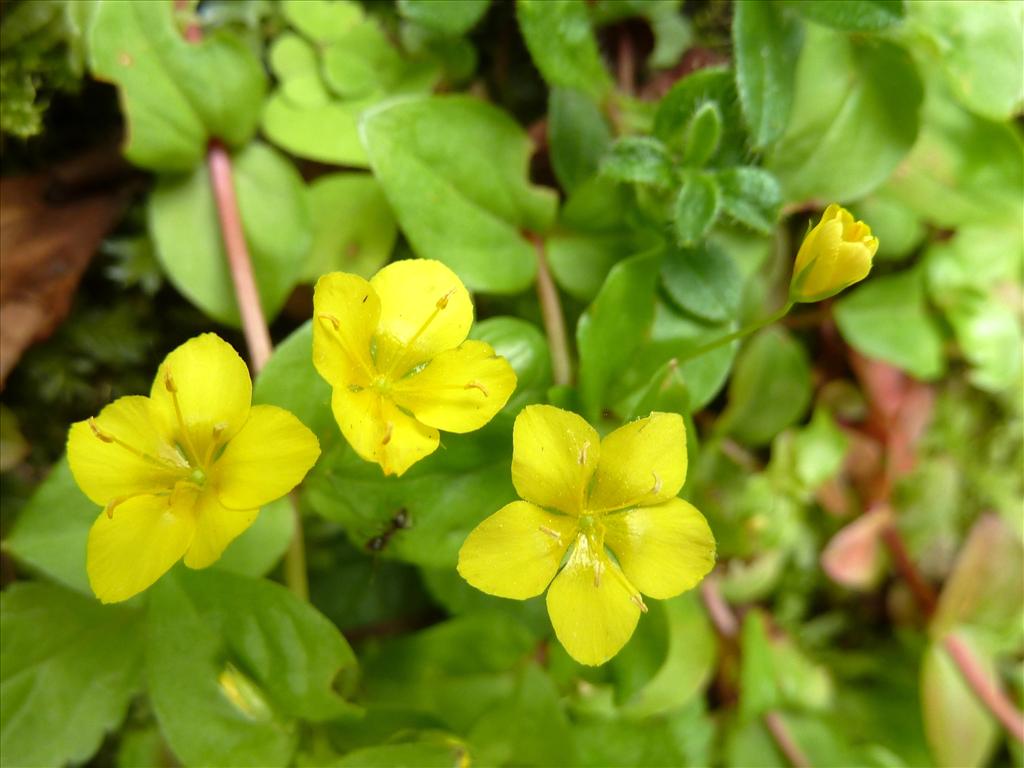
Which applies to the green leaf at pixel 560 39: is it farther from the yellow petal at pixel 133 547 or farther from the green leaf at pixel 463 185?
the yellow petal at pixel 133 547

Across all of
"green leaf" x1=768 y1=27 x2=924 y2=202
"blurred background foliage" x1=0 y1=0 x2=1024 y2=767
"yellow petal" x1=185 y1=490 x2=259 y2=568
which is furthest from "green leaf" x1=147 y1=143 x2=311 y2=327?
"green leaf" x1=768 y1=27 x2=924 y2=202

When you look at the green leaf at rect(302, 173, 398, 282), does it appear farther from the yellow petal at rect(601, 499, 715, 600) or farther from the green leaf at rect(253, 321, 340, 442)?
the yellow petal at rect(601, 499, 715, 600)

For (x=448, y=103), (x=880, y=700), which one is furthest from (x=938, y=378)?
(x=448, y=103)

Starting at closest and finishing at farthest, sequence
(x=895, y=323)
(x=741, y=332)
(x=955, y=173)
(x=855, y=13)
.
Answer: (x=741, y=332), (x=855, y=13), (x=955, y=173), (x=895, y=323)

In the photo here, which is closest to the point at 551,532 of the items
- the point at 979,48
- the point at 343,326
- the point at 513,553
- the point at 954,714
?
the point at 513,553

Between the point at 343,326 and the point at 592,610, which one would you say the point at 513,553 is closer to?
the point at 592,610

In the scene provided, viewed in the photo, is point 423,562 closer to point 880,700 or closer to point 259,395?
point 259,395

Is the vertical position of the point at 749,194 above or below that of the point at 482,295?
above
